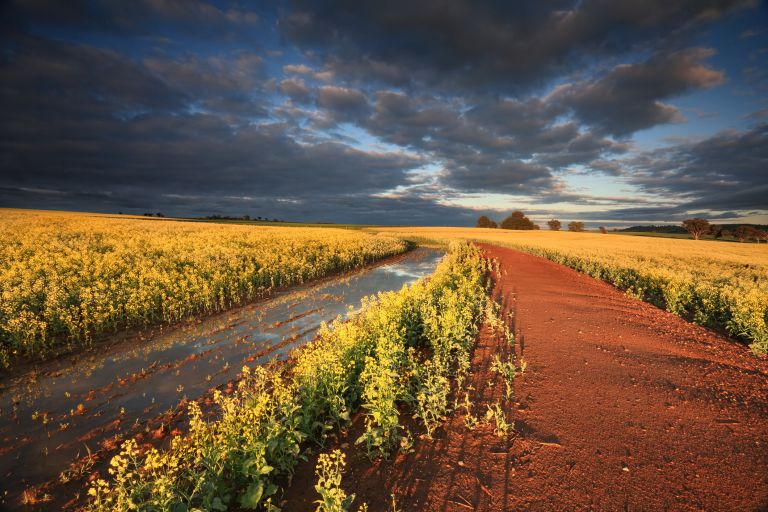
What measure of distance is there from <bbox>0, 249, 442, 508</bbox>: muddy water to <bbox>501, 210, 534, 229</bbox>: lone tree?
5760 inches

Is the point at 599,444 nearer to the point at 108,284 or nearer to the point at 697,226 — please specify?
the point at 108,284

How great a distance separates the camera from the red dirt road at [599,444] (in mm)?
4457

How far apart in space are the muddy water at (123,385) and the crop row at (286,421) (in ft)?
3.18

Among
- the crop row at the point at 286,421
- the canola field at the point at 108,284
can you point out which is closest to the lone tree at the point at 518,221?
the canola field at the point at 108,284

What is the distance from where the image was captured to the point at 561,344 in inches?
383

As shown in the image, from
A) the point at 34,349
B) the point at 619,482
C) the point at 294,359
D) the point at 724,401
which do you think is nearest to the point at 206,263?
the point at 34,349

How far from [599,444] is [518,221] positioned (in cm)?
15280

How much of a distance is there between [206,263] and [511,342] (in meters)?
16.7

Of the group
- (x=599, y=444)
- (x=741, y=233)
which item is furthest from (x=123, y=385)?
(x=741, y=233)

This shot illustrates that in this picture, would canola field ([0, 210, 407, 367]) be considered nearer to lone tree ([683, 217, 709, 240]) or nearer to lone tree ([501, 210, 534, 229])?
lone tree ([683, 217, 709, 240])

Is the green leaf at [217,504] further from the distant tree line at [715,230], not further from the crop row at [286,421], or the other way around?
the distant tree line at [715,230]

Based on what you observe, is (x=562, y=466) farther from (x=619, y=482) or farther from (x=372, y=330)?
Result: (x=372, y=330)

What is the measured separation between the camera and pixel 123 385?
8156 mm

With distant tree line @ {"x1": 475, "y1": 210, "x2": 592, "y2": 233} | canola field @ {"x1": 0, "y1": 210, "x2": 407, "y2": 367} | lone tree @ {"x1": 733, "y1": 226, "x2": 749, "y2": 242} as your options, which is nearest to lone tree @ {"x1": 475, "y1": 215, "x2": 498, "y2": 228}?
distant tree line @ {"x1": 475, "y1": 210, "x2": 592, "y2": 233}
